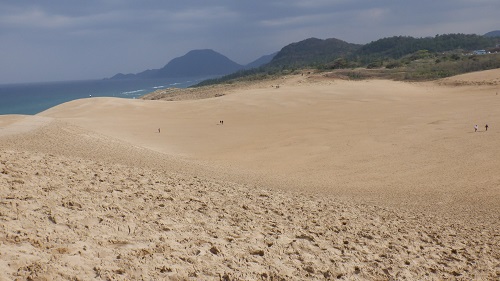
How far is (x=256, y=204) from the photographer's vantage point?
8.74 m

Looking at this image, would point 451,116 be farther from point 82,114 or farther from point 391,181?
point 82,114

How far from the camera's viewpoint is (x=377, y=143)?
17.8 meters

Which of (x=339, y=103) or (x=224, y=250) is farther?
(x=339, y=103)

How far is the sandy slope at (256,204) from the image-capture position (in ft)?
17.4

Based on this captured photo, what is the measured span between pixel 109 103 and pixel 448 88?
30.6 metres

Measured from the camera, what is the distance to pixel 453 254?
6.97 meters

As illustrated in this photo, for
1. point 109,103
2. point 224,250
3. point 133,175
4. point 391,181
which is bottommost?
point 391,181

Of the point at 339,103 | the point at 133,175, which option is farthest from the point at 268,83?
the point at 133,175

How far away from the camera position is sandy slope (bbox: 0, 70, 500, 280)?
530cm

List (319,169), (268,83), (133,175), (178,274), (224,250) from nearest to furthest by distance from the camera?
(178,274) < (224,250) < (133,175) < (319,169) < (268,83)

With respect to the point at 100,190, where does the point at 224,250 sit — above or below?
below

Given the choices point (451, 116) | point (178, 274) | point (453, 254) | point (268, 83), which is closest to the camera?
point (178, 274)

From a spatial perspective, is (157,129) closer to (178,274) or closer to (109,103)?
(109,103)

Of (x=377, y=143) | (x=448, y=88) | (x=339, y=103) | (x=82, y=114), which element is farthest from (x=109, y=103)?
(x=448, y=88)
